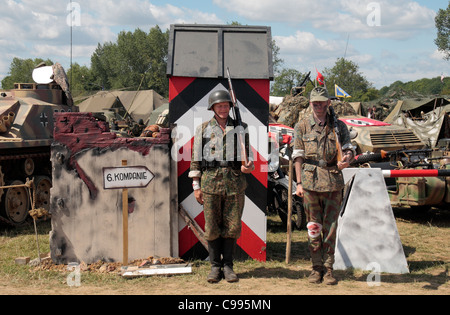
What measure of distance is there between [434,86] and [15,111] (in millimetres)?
92056

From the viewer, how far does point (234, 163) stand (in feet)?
18.0

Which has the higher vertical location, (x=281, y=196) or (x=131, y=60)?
(x=131, y=60)

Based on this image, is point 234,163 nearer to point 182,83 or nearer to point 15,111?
point 182,83

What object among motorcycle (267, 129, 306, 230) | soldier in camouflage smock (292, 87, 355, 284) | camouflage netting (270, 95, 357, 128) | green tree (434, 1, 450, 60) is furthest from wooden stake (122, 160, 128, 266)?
green tree (434, 1, 450, 60)

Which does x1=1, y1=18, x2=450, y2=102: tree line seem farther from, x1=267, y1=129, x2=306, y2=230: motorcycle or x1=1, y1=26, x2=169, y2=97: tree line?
x1=267, y1=129, x2=306, y2=230: motorcycle

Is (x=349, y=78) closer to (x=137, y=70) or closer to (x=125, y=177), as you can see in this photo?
(x=137, y=70)

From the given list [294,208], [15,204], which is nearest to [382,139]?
[294,208]

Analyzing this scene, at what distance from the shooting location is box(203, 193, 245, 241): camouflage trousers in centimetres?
546

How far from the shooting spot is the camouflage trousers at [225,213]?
546 cm

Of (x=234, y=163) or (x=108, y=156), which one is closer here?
(x=234, y=163)

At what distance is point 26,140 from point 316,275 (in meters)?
7.19

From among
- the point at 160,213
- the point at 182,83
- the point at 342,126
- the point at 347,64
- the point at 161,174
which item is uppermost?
the point at 347,64

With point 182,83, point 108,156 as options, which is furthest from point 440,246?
point 108,156

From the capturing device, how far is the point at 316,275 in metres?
5.47
